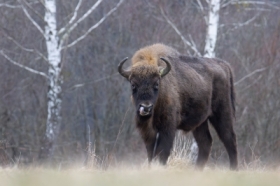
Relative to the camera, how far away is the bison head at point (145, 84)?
1136 centimetres

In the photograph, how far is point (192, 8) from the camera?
2712 cm

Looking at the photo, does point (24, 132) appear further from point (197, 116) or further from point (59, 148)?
point (197, 116)

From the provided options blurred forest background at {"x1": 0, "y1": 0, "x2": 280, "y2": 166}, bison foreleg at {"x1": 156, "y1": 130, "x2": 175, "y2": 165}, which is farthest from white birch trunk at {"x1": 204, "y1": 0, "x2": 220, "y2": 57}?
bison foreleg at {"x1": 156, "y1": 130, "x2": 175, "y2": 165}

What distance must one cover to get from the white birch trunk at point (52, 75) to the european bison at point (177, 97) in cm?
821

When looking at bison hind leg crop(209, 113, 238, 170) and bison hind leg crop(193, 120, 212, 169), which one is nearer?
bison hind leg crop(193, 120, 212, 169)

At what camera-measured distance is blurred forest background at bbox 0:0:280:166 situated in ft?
80.7

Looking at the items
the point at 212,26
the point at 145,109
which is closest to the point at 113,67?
the point at 212,26

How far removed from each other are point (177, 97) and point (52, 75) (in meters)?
10.4

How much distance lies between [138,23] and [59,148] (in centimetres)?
544

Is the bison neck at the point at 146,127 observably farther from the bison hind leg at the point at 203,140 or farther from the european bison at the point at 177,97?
the bison hind leg at the point at 203,140

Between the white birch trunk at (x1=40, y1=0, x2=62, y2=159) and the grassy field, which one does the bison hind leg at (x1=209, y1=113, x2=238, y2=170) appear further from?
the white birch trunk at (x1=40, y1=0, x2=62, y2=159)

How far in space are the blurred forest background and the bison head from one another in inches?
460

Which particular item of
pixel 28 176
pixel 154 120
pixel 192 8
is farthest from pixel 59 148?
pixel 28 176

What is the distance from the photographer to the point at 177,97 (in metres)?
12.4
